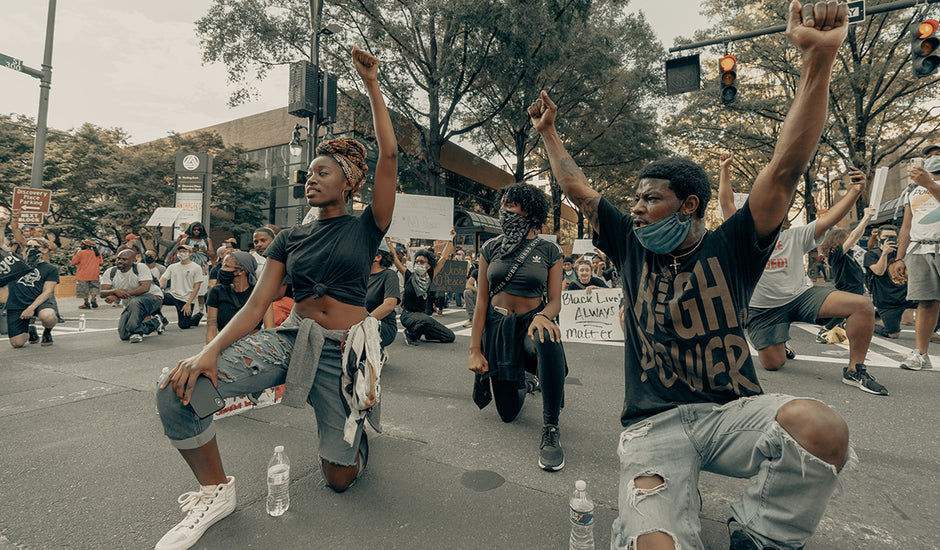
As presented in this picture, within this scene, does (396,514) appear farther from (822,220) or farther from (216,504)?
(822,220)

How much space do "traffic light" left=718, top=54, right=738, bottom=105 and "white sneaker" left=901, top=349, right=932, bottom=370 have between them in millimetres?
5781

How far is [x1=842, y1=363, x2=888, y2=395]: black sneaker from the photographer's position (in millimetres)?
4402

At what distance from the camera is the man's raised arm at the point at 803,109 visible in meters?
1.54

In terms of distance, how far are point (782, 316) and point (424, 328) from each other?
4.82 m

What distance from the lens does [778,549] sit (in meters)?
1.59

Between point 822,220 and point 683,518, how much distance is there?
400 centimetres

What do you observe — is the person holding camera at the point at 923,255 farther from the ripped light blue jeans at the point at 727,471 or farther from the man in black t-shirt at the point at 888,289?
the ripped light blue jeans at the point at 727,471

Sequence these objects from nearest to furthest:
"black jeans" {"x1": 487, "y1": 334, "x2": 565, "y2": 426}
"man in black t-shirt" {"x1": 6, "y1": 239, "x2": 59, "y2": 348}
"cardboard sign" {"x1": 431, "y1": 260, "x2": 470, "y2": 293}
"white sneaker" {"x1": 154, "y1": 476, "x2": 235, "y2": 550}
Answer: "white sneaker" {"x1": 154, "y1": 476, "x2": 235, "y2": 550}, "black jeans" {"x1": 487, "y1": 334, "x2": 565, "y2": 426}, "man in black t-shirt" {"x1": 6, "y1": 239, "x2": 59, "y2": 348}, "cardboard sign" {"x1": 431, "y1": 260, "x2": 470, "y2": 293}

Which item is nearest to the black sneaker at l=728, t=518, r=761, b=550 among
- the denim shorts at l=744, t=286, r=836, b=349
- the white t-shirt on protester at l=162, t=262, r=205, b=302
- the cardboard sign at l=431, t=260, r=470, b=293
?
the denim shorts at l=744, t=286, r=836, b=349

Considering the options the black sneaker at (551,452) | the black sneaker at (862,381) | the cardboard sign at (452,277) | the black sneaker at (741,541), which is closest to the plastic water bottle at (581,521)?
the black sneaker at (741,541)

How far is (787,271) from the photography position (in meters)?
4.71

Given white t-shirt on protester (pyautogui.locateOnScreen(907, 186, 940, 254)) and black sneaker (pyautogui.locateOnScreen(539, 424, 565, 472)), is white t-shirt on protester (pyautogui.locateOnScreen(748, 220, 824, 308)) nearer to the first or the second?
white t-shirt on protester (pyautogui.locateOnScreen(907, 186, 940, 254))

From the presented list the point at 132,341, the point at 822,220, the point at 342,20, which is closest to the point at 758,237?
the point at 822,220

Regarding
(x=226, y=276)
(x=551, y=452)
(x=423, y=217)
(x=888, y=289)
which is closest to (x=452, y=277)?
(x=423, y=217)
